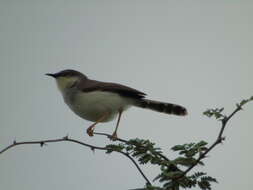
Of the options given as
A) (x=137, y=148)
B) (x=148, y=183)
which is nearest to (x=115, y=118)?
(x=137, y=148)

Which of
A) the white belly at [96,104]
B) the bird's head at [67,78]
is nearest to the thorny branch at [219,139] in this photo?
the white belly at [96,104]

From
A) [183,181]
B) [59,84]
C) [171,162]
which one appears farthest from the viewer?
[59,84]

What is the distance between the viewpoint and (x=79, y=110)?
277 inches

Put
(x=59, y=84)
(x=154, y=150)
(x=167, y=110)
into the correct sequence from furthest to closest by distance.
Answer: (x=59, y=84) → (x=167, y=110) → (x=154, y=150)

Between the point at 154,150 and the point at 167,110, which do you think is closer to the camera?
the point at 154,150

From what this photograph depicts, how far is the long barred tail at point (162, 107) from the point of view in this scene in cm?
616

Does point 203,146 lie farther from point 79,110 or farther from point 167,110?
point 79,110

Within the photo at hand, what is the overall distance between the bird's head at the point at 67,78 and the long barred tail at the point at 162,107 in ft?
4.64

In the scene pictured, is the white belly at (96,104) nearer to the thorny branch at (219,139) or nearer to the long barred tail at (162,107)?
the long barred tail at (162,107)

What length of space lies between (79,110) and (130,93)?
0.92m

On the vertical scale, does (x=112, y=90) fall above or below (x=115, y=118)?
above

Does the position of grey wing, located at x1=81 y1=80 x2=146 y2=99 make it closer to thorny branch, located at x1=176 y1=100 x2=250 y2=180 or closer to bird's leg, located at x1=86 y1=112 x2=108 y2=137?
bird's leg, located at x1=86 y1=112 x2=108 y2=137

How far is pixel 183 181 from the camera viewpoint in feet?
9.07

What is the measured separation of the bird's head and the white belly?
22.0 inches
